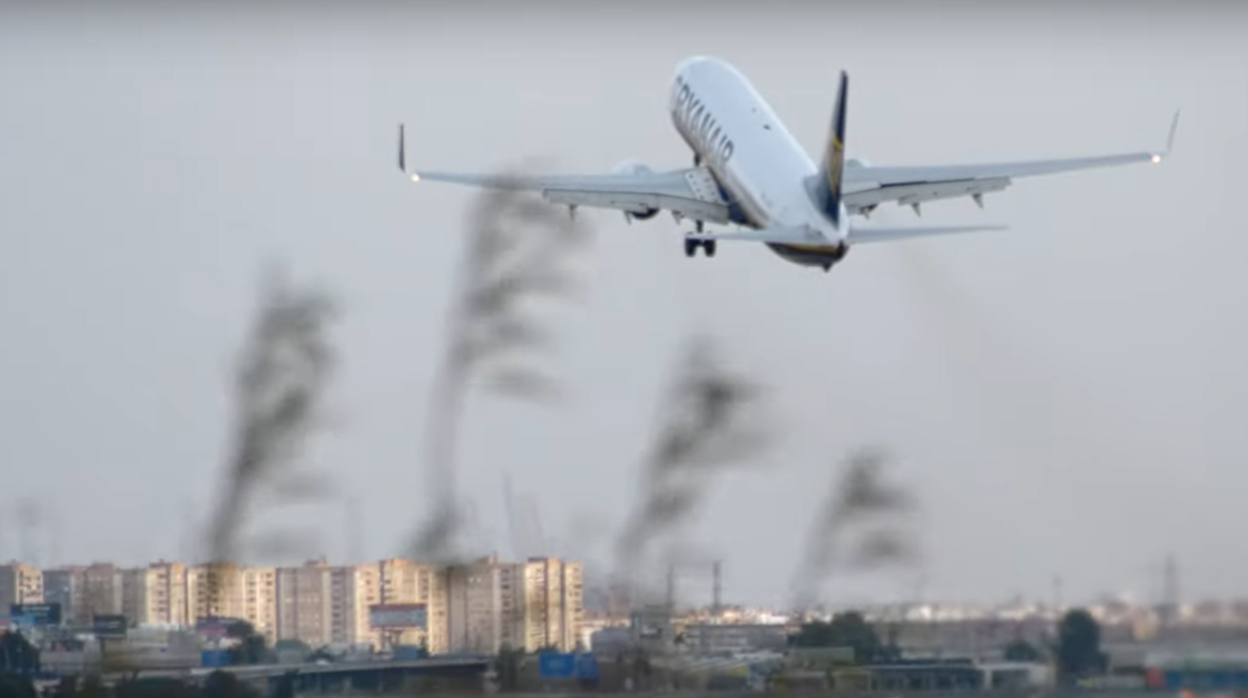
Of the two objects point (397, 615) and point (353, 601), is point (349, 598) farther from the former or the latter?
point (397, 615)

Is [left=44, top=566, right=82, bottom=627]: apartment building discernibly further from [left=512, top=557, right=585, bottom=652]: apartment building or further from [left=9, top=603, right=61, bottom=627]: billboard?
[left=512, top=557, right=585, bottom=652]: apartment building

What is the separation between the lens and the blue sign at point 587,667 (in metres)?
59.2

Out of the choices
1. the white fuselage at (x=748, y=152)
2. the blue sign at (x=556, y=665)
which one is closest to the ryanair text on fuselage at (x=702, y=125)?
the white fuselage at (x=748, y=152)

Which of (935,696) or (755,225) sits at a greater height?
(755,225)

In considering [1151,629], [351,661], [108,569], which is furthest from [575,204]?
[1151,629]

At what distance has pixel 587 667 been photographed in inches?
2359

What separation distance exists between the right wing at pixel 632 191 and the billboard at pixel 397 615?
93.7ft

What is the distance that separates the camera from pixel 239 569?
69812 millimetres

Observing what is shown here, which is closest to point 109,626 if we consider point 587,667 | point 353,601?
point 353,601

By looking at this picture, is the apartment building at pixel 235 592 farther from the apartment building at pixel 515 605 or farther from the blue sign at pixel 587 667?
the blue sign at pixel 587 667

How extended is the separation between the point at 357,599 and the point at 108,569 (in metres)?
7.78

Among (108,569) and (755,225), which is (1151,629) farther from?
(755,225)

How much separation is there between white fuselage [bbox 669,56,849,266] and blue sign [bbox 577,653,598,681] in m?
29.1

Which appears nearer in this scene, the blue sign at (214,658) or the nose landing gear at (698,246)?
the blue sign at (214,658)
